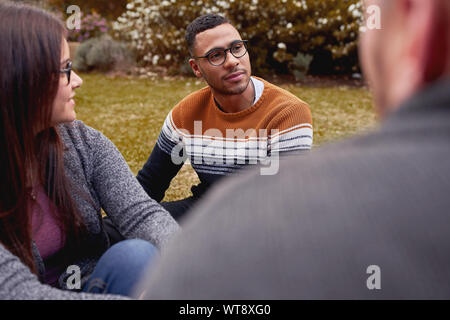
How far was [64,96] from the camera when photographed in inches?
72.9

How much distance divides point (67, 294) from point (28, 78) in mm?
774

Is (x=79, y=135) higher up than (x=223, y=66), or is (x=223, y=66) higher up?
(x=223, y=66)

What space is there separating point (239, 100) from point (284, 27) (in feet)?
22.9

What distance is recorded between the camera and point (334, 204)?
0.60 metres

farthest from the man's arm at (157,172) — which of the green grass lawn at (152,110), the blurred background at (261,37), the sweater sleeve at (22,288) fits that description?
the blurred background at (261,37)

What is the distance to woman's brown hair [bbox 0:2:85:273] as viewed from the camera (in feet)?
5.37

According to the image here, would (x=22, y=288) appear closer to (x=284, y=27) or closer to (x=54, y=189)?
(x=54, y=189)

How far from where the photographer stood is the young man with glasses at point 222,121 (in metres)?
2.53

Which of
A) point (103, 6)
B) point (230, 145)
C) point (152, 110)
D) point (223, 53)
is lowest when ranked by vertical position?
point (230, 145)

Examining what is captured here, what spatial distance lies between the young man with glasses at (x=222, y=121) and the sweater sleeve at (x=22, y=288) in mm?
1397

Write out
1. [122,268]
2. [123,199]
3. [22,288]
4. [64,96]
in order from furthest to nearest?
[123,199]
[64,96]
[122,268]
[22,288]


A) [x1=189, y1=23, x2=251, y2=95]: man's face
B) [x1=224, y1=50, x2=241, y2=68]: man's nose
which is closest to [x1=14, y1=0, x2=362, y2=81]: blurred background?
[x1=189, y1=23, x2=251, y2=95]: man's face

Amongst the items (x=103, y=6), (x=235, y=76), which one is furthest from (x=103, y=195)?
(x=103, y=6)

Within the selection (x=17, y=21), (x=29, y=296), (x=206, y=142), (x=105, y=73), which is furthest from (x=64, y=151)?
(x=105, y=73)
